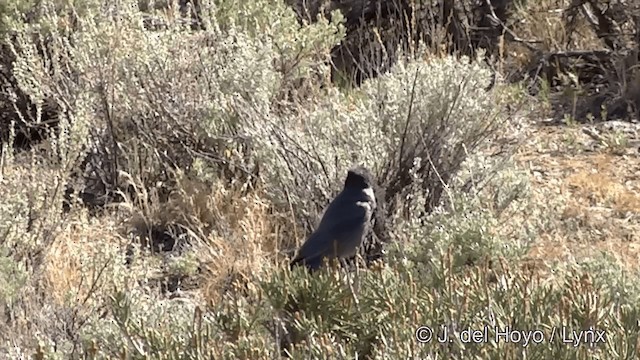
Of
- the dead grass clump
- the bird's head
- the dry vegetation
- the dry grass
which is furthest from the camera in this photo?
the dry grass

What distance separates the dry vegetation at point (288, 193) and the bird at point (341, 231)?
0.63 ft

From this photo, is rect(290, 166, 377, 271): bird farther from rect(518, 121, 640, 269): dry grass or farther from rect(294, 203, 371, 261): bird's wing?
rect(518, 121, 640, 269): dry grass

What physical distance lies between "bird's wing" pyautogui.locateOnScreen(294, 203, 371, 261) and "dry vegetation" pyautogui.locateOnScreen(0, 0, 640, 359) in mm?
202

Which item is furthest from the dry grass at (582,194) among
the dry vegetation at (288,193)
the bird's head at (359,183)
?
the bird's head at (359,183)

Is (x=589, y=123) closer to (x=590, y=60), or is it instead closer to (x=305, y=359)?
(x=590, y=60)

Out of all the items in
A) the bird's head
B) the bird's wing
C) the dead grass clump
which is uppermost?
the bird's head

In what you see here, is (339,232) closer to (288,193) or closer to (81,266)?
(288,193)

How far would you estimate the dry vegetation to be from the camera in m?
3.32

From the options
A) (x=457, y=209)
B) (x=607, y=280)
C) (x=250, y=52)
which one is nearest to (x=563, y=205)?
(x=457, y=209)

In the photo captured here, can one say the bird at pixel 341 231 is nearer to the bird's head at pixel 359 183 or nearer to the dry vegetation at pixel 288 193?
the bird's head at pixel 359 183

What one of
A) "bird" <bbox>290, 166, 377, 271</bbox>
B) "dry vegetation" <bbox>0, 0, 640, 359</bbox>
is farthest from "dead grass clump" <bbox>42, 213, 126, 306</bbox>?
"bird" <bbox>290, 166, 377, 271</bbox>

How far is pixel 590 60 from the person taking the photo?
770cm

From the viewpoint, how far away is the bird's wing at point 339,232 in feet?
13.5

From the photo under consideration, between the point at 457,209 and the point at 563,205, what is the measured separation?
0.74 metres
